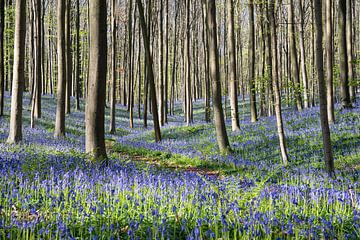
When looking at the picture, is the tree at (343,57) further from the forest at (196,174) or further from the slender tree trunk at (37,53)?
the slender tree trunk at (37,53)

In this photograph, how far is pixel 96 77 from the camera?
352 inches

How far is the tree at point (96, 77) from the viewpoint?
29.1 ft

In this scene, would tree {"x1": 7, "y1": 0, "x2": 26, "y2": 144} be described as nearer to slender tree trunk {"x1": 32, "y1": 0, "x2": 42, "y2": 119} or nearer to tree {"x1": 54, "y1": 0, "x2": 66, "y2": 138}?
tree {"x1": 54, "y1": 0, "x2": 66, "y2": 138}

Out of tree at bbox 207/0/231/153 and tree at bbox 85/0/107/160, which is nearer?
tree at bbox 85/0/107/160

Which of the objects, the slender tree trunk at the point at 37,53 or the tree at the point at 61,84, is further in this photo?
the slender tree trunk at the point at 37,53

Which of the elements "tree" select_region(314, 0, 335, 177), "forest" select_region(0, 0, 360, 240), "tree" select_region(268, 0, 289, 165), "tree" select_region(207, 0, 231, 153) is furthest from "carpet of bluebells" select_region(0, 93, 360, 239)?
"tree" select_region(207, 0, 231, 153)

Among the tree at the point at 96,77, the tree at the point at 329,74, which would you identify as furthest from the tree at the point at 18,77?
the tree at the point at 329,74

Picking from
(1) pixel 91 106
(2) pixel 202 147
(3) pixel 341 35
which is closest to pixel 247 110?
(3) pixel 341 35

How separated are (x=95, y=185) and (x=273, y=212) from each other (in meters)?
2.82

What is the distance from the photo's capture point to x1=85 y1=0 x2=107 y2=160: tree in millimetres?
8867

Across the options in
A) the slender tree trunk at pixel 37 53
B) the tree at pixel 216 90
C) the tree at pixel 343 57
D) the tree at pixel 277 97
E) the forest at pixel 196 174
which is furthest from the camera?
the slender tree trunk at pixel 37 53

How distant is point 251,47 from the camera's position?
73.3ft

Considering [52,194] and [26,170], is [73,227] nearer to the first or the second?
[52,194]

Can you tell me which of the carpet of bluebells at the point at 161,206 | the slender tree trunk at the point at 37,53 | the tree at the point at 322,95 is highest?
the slender tree trunk at the point at 37,53
